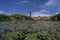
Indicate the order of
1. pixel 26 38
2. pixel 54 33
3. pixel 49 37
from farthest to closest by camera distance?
pixel 54 33 < pixel 49 37 < pixel 26 38

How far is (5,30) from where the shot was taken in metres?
6.94

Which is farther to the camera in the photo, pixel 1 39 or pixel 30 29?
pixel 30 29

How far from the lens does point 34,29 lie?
7000mm

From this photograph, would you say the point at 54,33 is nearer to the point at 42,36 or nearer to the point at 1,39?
the point at 42,36

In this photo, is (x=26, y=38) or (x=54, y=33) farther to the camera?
(x=54, y=33)

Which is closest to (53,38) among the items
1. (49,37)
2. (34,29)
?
(49,37)

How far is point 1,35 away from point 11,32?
401 mm

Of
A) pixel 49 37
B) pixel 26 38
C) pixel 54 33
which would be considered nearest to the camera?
pixel 26 38

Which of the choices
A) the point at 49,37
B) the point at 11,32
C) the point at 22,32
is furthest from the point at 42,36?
the point at 11,32

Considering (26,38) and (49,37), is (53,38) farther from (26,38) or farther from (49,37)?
(26,38)

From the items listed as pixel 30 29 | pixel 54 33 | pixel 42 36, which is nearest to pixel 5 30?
pixel 30 29

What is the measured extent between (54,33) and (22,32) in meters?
1.47

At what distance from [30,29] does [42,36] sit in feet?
2.19

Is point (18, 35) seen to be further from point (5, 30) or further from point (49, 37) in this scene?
point (49, 37)
